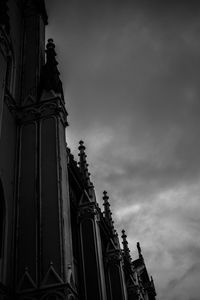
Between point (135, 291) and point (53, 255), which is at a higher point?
point (135, 291)

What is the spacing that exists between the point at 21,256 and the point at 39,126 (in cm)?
488

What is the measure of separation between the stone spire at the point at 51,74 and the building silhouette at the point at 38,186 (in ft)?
0.12

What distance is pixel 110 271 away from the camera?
76.2ft

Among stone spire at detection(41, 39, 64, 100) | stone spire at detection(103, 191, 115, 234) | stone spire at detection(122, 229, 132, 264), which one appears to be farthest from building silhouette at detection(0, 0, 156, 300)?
stone spire at detection(122, 229, 132, 264)

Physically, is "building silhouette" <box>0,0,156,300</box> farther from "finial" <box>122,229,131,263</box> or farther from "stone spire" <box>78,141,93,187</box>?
"finial" <box>122,229,131,263</box>

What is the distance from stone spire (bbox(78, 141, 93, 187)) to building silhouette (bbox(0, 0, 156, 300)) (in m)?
0.05

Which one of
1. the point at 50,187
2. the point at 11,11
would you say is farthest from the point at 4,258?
the point at 11,11

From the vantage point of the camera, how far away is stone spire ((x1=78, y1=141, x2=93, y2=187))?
21.4 m

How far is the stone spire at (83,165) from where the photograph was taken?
21441 millimetres

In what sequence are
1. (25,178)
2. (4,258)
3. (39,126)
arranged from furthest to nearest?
1. (39,126)
2. (25,178)
3. (4,258)

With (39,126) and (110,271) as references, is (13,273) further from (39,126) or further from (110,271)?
(110,271)

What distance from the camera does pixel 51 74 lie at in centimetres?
1734

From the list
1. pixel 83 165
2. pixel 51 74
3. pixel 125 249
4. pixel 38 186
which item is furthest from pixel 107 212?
pixel 38 186

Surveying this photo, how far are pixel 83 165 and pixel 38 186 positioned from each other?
8.38 metres
